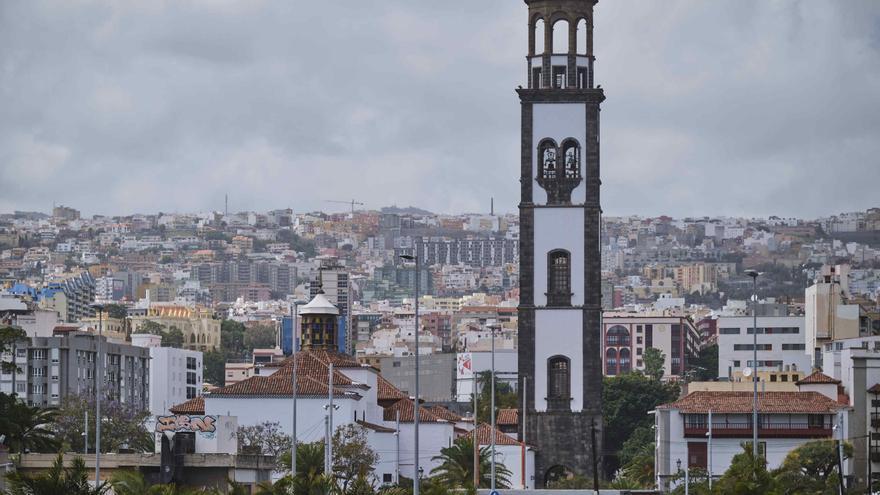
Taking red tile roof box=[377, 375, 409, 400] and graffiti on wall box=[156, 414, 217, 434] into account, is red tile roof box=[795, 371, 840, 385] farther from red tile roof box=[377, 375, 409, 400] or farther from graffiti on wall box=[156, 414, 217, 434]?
graffiti on wall box=[156, 414, 217, 434]

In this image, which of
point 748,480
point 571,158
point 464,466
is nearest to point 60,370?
point 571,158

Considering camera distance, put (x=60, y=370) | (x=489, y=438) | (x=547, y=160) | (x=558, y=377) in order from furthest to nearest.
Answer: (x=60, y=370), (x=489, y=438), (x=547, y=160), (x=558, y=377)

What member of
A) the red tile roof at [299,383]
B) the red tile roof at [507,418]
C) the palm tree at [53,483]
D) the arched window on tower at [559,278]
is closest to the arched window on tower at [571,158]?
the arched window on tower at [559,278]

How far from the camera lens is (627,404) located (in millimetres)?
158750

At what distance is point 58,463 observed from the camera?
2281 inches

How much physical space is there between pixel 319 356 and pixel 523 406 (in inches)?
491

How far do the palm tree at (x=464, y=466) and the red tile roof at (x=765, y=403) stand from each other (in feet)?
46.0

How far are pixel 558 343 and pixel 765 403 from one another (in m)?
14.1

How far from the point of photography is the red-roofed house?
118 metres

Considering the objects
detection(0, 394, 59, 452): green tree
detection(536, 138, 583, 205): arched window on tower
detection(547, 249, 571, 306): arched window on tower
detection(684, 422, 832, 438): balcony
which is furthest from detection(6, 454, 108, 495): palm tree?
detection(684, 422, 832, 438): balcony

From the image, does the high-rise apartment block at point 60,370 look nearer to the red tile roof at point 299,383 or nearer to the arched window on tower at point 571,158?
the red tile roof at point 299,383

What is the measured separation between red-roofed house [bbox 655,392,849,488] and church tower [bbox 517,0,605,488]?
8.46 m

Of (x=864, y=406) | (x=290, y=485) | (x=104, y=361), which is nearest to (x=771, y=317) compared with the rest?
(x=104, y=361)

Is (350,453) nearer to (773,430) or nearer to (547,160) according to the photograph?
(547,160)
